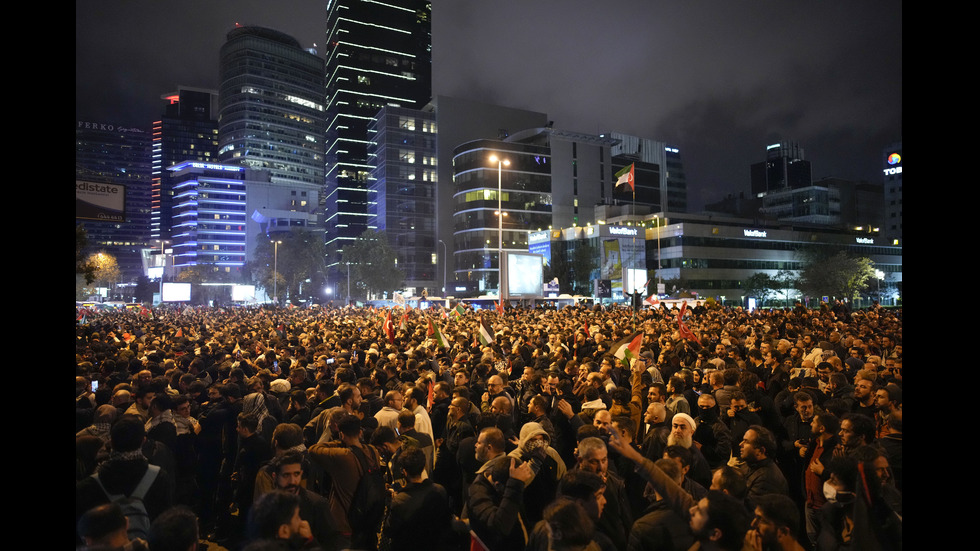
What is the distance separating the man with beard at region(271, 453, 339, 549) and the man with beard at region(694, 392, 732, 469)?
12.3 ft

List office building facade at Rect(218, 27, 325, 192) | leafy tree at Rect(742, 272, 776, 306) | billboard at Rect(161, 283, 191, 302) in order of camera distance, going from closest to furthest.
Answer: billboard at Rect(161, 283, 191, 302) → leafy tree at Rect(742, 272, 776, 306) → office building facade at Rect(218, 27, 325, 192)

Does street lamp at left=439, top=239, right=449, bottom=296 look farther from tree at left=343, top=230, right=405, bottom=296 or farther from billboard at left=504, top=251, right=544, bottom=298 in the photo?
billboard at left=504, top=251, right=544, bottom=298

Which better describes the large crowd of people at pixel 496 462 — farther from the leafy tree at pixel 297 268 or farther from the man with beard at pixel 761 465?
the leafy tree at pixel 297 268

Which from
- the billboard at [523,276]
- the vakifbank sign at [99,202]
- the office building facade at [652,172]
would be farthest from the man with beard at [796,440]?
the office building facade at [652,172]

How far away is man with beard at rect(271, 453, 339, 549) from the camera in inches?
160

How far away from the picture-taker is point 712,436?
20.0 feet

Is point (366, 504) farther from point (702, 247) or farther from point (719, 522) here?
point (702, 247)

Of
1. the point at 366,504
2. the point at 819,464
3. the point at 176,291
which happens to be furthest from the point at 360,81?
the point at 819,464

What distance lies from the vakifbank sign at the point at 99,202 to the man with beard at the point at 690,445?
12.0 meters

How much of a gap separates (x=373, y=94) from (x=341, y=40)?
51.9 ft

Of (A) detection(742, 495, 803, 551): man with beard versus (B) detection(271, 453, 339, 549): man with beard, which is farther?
(B) detection(271, 453, 339, 549): man with beard

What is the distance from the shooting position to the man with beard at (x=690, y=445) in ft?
16.8

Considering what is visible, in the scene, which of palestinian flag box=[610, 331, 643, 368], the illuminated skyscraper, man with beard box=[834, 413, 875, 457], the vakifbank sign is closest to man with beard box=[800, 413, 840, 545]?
man with beard box=[834, 413, 875, 457]
